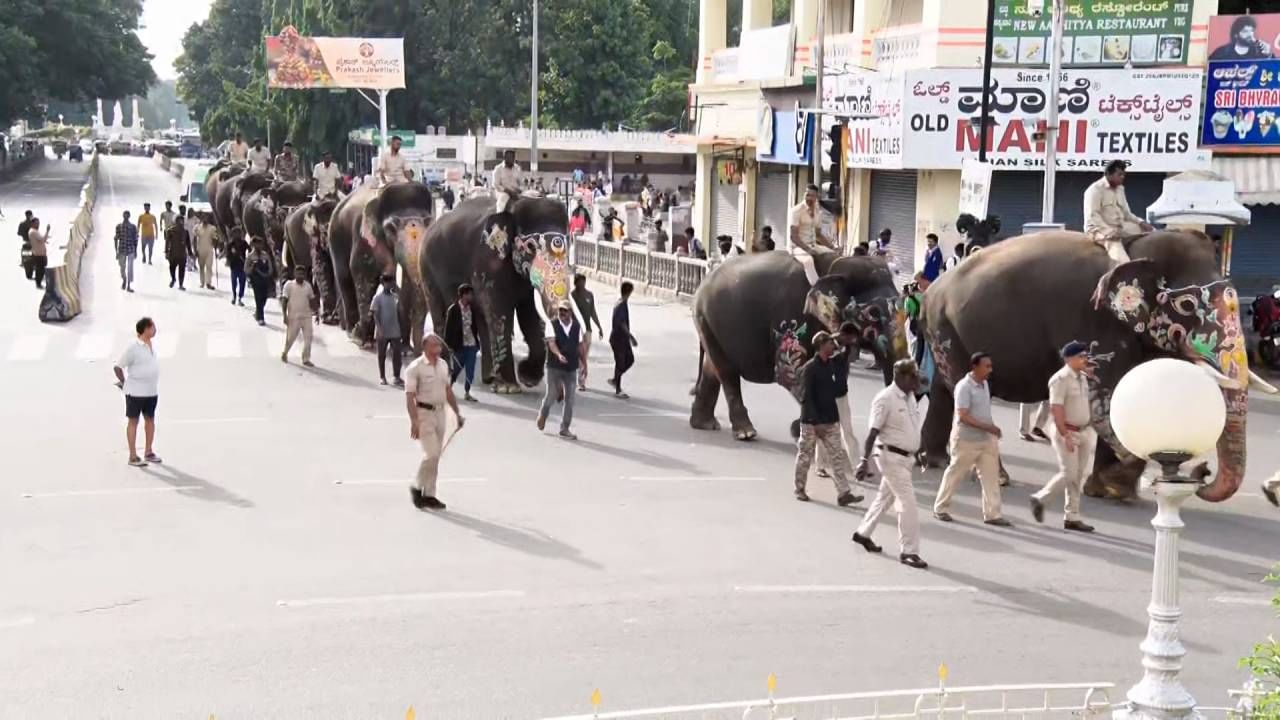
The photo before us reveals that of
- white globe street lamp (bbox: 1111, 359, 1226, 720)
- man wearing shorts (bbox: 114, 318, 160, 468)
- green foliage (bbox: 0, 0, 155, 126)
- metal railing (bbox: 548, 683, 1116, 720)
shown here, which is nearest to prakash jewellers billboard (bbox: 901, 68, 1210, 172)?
man wearing shorts (bbox: 114, 318, 160, 468)

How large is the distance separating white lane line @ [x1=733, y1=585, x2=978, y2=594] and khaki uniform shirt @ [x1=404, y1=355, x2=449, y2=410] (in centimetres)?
347

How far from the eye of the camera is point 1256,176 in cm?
2570

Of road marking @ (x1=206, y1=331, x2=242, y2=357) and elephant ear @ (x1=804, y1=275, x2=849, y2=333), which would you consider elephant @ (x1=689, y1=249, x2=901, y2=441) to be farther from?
road marking @ (x1=206, y1=331, x2=242, y2=357)

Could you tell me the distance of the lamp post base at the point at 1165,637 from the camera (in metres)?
6.08

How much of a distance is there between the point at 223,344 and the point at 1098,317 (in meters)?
14.4

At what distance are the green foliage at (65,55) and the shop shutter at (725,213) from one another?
44.2m

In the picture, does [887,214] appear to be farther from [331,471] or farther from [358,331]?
[331,471]

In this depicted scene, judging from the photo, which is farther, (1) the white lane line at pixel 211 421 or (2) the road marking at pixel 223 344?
(2) the road marking at pixel 223 344

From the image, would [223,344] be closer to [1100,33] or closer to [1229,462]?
[1100,33]

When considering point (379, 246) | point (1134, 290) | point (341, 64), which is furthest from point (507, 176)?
point (341, 64)

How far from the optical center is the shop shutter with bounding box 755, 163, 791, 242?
35.7m

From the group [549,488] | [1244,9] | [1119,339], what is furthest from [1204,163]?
[549,488]

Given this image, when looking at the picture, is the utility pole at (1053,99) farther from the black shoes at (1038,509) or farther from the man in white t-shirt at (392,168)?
the man in white t-shirt at (392,168)

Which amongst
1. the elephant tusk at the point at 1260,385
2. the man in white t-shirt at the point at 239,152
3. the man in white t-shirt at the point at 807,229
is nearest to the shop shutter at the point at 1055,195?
the man in white t-shirt at the point at 807,229
